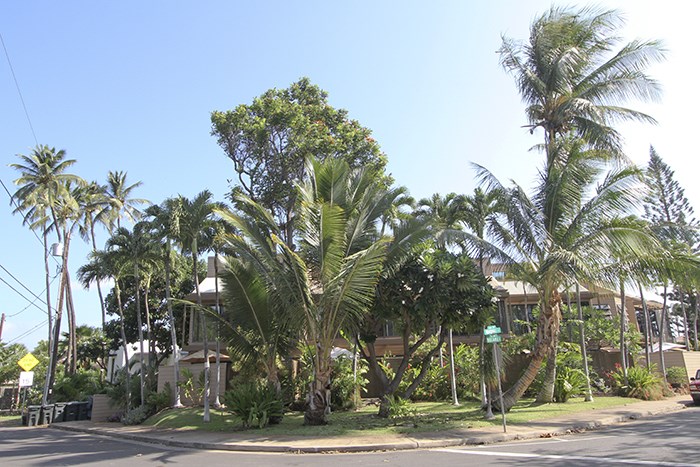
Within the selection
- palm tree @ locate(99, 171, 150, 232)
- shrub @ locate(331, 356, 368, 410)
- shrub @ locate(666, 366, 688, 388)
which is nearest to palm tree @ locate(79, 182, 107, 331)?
palm tree @ locate(99, 171, 150, 232)

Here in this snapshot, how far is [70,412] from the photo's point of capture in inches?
929

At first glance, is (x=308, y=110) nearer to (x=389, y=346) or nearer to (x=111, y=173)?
(x=389, y=346)

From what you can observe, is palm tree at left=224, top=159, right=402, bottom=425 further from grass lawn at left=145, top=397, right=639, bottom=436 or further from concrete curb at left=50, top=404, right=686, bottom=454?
concrete curb at left=50, top=404, right=686, bottom=454

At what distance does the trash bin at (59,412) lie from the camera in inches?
925

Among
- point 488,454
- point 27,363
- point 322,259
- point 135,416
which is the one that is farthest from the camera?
point 27,363

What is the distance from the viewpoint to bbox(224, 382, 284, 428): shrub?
1409cm

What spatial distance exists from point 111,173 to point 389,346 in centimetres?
2368

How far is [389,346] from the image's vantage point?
1096 inches

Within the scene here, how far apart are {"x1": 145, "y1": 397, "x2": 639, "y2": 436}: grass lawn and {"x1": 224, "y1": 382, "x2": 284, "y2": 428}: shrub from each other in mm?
310

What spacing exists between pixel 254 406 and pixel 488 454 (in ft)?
24.2

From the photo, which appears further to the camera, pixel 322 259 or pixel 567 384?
pixel 567 384

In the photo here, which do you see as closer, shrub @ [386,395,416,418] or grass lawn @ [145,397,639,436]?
grass lawn @ [145,397,639,436]

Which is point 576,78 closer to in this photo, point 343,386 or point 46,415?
point 343,386

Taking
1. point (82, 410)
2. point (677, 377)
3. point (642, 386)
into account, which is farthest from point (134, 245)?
point (677, 377)
